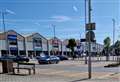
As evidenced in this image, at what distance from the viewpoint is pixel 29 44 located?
9312 cm

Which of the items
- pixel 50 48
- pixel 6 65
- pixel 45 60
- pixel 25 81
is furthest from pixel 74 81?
pixel 50 48

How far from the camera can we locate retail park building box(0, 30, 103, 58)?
8244cm

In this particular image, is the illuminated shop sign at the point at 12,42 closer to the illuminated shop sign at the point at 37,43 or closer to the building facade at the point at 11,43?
the building facade at the point at 11,43

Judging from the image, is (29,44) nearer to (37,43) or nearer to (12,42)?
(37,43)

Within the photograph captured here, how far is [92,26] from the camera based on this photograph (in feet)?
65.1

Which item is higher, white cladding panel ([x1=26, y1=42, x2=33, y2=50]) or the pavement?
white cladding panel ([x1=26, y1=42, x2=33, y2=50])

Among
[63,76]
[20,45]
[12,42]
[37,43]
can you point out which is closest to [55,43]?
[37,43]

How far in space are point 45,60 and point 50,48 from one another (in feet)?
192

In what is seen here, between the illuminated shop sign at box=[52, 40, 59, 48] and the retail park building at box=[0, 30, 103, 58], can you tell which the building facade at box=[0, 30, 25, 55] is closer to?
the retail park building at box=[0, 30, 103, 58]

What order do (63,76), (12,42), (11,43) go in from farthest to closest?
(12,42), (11,43), (63,76)

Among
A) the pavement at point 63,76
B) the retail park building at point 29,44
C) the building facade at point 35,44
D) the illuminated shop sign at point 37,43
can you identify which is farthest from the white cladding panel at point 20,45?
the pavement at point 63,76

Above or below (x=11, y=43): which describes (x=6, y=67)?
below

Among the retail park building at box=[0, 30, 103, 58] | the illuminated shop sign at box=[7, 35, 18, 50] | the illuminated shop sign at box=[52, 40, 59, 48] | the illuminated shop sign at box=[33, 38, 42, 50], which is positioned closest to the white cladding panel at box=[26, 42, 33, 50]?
the retail park building at box=[0, 30, 103, 58]

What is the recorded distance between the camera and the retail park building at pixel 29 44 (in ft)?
270
